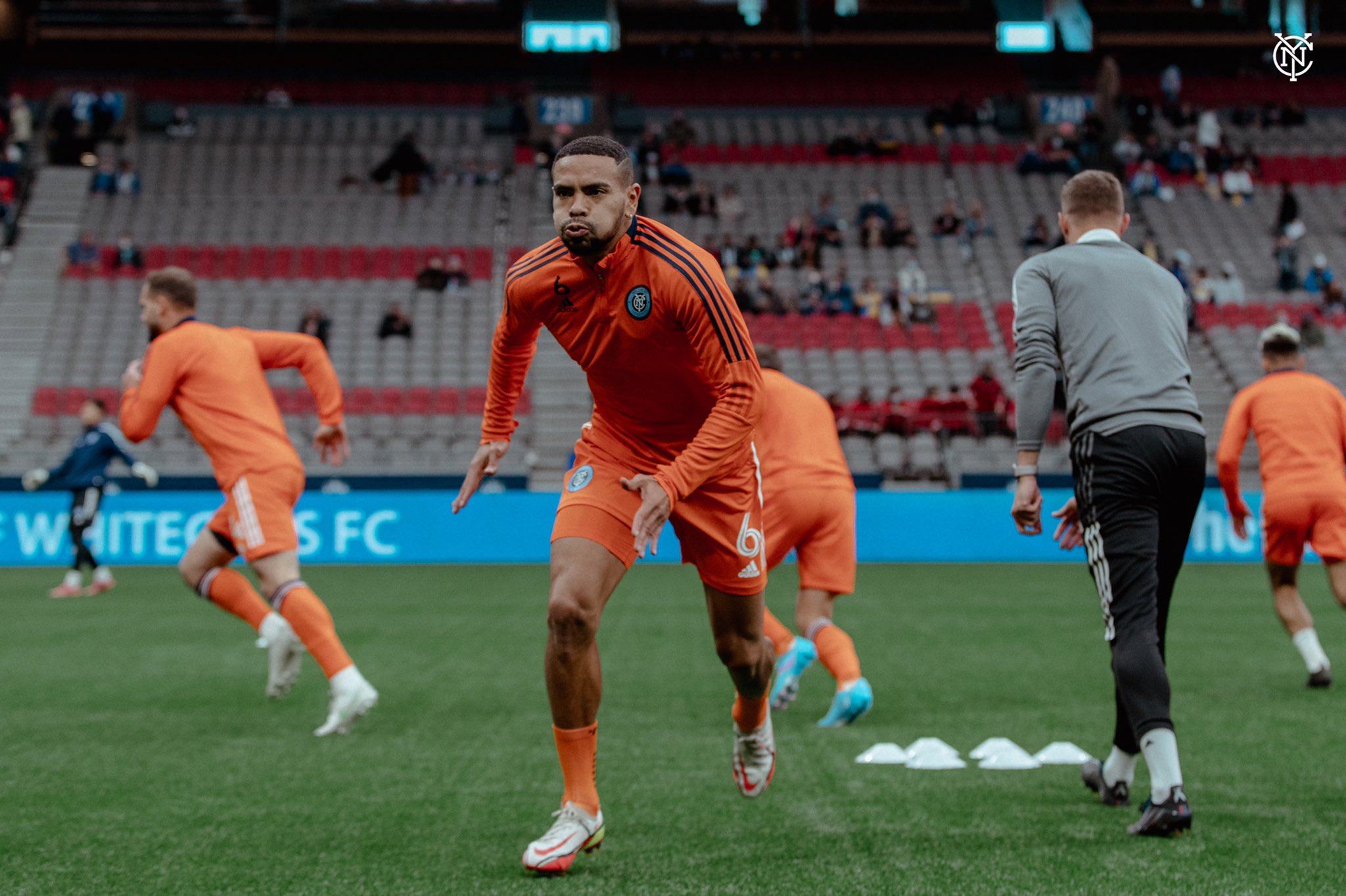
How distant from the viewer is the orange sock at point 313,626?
19.7 ft

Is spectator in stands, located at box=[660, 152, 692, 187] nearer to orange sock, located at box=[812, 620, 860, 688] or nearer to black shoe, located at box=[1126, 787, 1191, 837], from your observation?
orange sock, located at box=[812, 620, 860, 688]

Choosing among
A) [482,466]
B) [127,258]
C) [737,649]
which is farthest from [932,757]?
[127,258]

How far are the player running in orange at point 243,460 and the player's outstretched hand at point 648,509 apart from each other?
2847mm

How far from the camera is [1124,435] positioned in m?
4.06

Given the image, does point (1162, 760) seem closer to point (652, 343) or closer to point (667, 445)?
point (667, 445)

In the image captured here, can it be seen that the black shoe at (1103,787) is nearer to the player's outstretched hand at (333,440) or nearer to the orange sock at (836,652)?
the orange sock at (836,652)

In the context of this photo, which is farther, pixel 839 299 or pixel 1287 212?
pixel 1287 212

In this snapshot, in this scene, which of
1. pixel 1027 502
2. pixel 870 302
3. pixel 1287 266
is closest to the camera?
pixel 1027 502

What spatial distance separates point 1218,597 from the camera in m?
12.8

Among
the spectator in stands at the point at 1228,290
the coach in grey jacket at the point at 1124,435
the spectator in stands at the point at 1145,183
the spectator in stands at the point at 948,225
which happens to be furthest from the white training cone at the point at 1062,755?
the spectator in stands at the point at 1145,183

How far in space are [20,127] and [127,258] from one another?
629 cm

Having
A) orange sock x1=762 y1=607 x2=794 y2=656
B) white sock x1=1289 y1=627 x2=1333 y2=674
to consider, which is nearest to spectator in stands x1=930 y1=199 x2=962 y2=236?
white sock x1=1289 y1=627 x2=1333 y2=674

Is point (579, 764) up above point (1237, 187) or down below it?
below

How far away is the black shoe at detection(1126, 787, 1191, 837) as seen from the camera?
3873 millimetres
